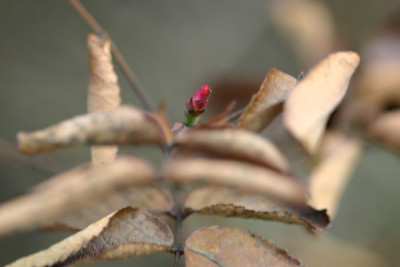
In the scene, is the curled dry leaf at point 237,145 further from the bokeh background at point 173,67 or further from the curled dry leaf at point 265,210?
the bokeh background at point 173,67

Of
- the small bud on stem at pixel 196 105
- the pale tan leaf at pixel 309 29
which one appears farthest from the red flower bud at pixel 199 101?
the pale tan leaf at pixel 309 29

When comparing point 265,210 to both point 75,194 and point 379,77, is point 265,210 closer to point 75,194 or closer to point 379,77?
point 75,194

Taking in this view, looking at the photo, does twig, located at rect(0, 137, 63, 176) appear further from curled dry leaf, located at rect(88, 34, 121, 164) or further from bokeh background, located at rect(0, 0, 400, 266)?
curled dry leaf, located at rect(88, 34, 121, 164)

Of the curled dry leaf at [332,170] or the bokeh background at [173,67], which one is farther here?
the bokeh background at [173,67]

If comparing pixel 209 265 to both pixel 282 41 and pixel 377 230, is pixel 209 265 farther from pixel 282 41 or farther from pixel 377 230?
pixel 282 41

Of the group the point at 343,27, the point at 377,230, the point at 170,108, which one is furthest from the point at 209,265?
the point at 343,27

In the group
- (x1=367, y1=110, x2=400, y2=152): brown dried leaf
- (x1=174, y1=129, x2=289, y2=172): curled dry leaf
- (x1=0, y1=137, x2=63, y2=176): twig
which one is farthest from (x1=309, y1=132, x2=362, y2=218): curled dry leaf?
(x1=0, y1=137, x2=63, y2=176): twig
